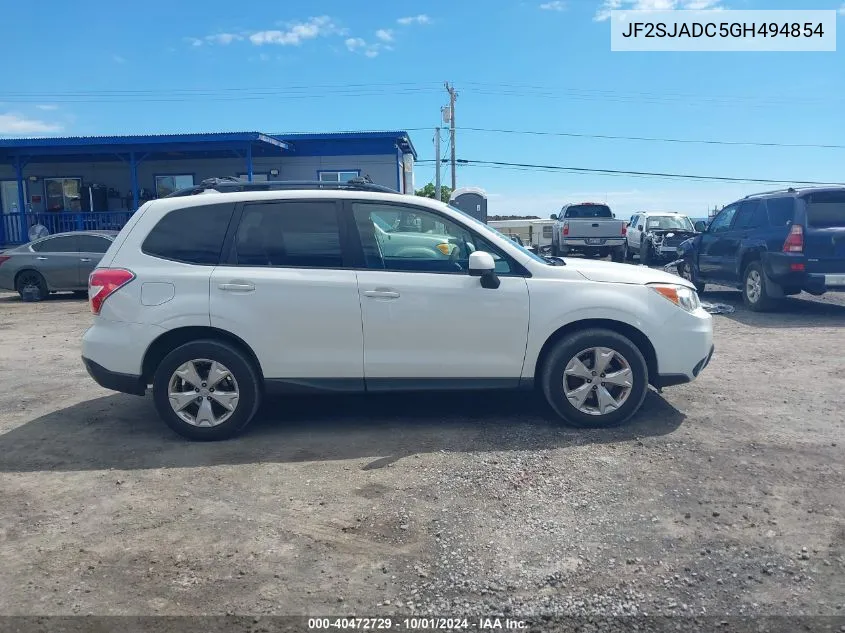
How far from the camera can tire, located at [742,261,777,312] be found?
435 inches

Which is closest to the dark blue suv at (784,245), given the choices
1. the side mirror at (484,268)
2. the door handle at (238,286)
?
the side mirror at (484,268)

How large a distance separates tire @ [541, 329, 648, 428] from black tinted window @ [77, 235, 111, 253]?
11734mm

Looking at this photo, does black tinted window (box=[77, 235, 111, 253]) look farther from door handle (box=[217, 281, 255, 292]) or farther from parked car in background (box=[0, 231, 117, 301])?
door handle (box=[217, 281, 255, 292])

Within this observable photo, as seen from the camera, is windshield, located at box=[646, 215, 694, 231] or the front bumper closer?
the front bumper

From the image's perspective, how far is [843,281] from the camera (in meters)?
10.2

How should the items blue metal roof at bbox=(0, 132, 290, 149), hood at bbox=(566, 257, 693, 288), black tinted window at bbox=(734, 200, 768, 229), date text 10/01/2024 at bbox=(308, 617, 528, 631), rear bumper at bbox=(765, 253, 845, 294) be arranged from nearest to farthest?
date text 10/01/2024 at bbox=(308, 617, 528, 631)
hood at bbox=(566, 257, 693, 288)
rear bumper at bbox=(765, 253, 845, 294)
black tinted window at bbox=(734, 200, 768, 229)
blue metal roof at bbox=(0, 132, 290, 149)

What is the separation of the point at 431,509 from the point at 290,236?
2.30 m

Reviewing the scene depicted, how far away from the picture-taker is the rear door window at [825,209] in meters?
10.3

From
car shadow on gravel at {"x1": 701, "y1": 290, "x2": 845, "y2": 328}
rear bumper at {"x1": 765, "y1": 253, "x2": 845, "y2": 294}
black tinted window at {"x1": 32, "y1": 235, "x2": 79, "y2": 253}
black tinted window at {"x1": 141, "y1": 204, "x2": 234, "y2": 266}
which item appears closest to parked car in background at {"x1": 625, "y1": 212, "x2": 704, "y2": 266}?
car shadow on gravel at {"x1": 701, "y1": 290, "x2": 845, "y2": 328}

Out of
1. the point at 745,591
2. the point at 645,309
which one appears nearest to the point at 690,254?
the point at 645,309

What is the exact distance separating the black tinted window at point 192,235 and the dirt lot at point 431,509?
134cm

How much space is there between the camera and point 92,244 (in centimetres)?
1444

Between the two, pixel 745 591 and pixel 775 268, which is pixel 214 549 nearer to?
pixel 745 591

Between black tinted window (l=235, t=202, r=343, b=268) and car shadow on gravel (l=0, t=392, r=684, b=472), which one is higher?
black tinted window (l=235, t=202, r=343, b=268)
